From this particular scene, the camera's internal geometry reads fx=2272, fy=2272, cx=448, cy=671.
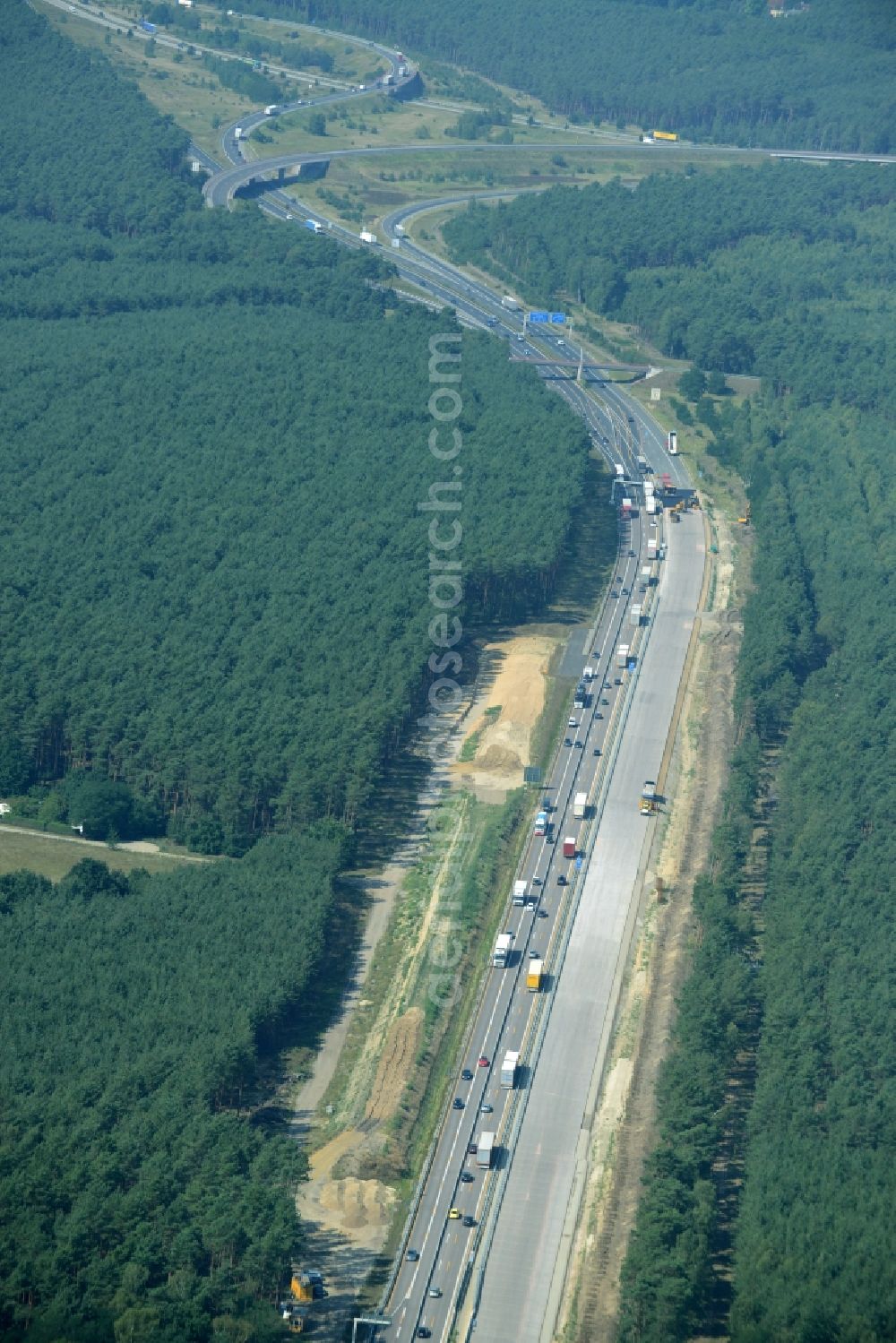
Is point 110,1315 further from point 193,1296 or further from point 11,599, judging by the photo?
point 11,599

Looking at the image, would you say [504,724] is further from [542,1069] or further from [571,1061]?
[542,1069]

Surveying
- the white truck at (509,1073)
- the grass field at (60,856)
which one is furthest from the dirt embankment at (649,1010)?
the grass field at (60,856)

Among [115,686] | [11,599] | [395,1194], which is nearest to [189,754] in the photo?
[115,686]

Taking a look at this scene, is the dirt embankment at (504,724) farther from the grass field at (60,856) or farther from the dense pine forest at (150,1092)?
the grass field at (60,856)

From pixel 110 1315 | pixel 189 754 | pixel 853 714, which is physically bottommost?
pixel 110 1315

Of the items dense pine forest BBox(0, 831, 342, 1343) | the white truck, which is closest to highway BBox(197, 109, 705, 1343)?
the white truck

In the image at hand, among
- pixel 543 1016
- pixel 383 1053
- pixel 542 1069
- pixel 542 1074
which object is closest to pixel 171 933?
pixel 383 1053
